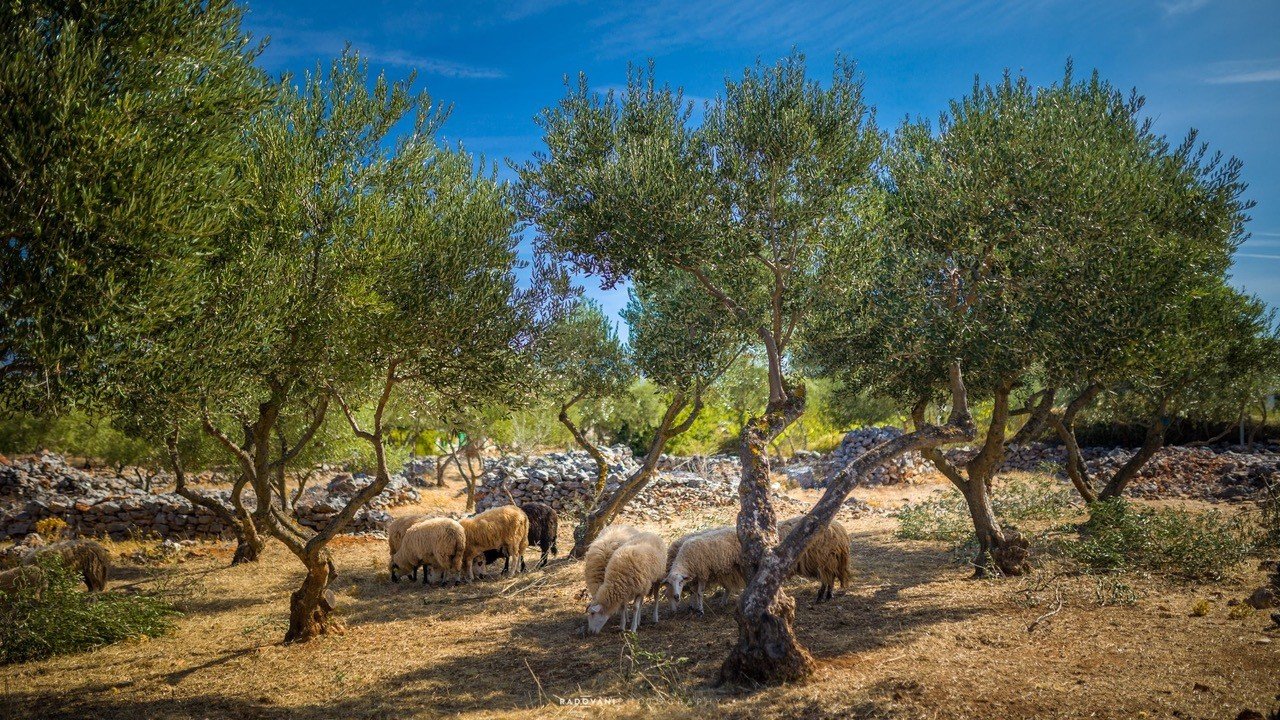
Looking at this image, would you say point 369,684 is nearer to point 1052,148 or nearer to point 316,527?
point 1052,148

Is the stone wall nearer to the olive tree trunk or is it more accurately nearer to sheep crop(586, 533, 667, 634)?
sheep crop(586, 533, 667, 634)

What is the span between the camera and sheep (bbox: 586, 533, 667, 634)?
10531 mm

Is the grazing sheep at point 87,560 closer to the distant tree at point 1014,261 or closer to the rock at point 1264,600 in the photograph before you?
the distant tree at point 1014,261

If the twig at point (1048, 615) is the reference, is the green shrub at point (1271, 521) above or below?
above

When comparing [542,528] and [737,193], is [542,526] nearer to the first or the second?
[542,528]

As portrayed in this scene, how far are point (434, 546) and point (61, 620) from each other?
642 centimetres

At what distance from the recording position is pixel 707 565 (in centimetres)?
1130

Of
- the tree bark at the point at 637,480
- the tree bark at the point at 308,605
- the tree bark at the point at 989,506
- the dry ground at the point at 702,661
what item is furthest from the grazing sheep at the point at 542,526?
the tree bark at the point at 989,506

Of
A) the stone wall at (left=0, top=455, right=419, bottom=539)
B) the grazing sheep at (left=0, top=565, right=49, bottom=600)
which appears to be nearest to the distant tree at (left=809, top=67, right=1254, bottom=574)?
the grazing sheep at (left=0, top=565, right=49, bottom=600)

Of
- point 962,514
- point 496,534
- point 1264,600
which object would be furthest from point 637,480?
point 1264,600

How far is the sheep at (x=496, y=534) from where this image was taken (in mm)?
15656

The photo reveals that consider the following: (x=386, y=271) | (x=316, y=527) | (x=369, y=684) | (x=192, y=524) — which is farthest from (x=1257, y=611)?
(x=192, y=524)

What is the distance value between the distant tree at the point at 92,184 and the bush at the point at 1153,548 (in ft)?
43.5

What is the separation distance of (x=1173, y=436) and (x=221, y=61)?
42918 mm
